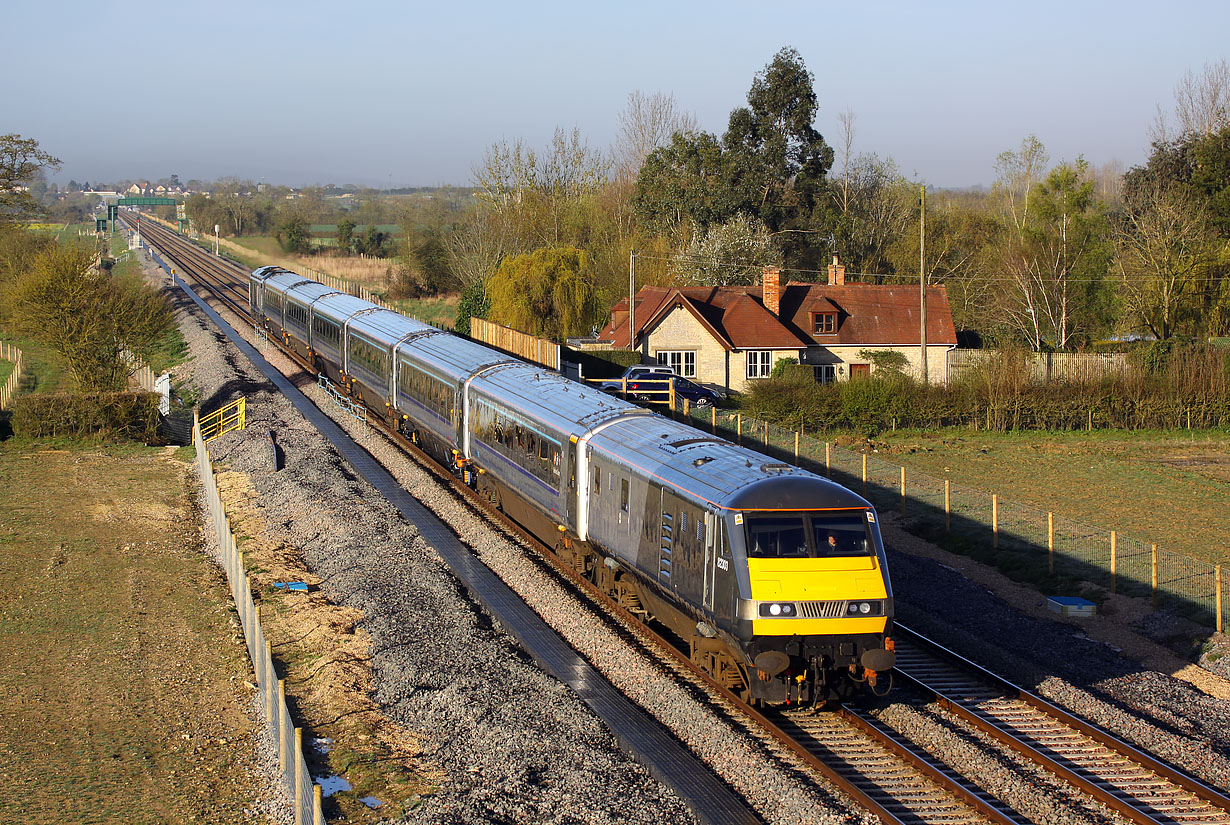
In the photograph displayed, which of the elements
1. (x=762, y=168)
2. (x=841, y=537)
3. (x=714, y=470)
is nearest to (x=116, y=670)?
(x=714, y=470)

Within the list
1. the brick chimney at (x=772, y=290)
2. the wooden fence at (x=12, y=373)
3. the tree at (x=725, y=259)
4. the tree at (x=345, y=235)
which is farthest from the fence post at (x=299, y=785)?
the tree at (x=345, y=235)

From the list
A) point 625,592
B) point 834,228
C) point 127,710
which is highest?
point 834,228

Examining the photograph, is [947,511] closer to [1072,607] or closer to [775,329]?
[1072,607]

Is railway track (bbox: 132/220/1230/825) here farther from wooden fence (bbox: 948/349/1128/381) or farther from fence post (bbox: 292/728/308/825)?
wooden fence (bbox: 948/349/1128/381)

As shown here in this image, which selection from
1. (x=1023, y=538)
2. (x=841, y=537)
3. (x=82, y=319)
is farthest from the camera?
(x=82, y=319)

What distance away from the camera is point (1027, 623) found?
17172 millimetres

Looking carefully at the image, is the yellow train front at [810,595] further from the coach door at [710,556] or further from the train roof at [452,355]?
the train roof at [452,355]

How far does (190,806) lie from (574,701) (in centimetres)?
430

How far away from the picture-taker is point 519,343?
4169 centimetres

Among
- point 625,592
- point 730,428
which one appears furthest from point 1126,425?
point 625,592

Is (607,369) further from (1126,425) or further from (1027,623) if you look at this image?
(1027,623)

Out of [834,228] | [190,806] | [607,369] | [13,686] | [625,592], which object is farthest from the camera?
[834,228]

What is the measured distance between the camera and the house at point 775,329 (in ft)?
146

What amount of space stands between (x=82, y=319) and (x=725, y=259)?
3345 cm
